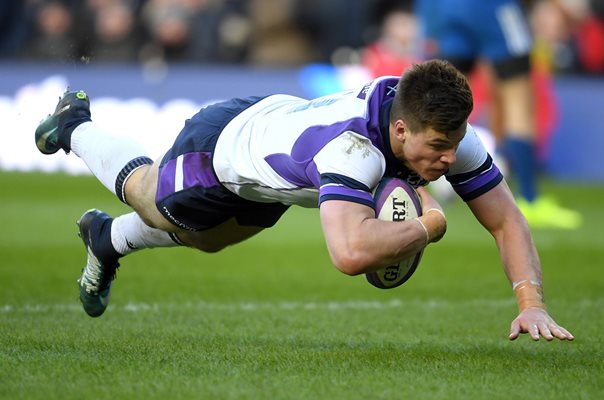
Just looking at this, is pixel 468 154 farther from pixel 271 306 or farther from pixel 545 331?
pixel 271 306

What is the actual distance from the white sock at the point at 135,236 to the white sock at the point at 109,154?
25 cm

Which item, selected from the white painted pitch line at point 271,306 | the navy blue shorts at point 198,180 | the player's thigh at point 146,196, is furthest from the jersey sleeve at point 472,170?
the white painted pitch line at point 271,306

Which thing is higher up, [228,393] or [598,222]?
[228,393]

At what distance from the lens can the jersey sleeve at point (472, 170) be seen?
5484 millimetres

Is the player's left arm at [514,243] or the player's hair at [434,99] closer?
the player's hair at [434,99]

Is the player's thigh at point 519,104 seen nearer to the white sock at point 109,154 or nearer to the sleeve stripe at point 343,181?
the white sock at point 109,154

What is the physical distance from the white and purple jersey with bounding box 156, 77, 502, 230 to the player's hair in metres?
0.15

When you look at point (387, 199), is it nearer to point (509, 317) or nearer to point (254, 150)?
point (254, 150)

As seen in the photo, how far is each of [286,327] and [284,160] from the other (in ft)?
4.35

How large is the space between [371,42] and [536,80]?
3447 mm

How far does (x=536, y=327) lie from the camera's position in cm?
509

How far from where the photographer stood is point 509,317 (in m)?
6.93

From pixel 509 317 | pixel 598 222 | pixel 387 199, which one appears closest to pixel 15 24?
pixel 598 222

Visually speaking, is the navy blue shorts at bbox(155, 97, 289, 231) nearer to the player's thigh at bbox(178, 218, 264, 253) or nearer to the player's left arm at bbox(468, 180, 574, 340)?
the player's thigh at bbox(178, 218, 264, 253)
